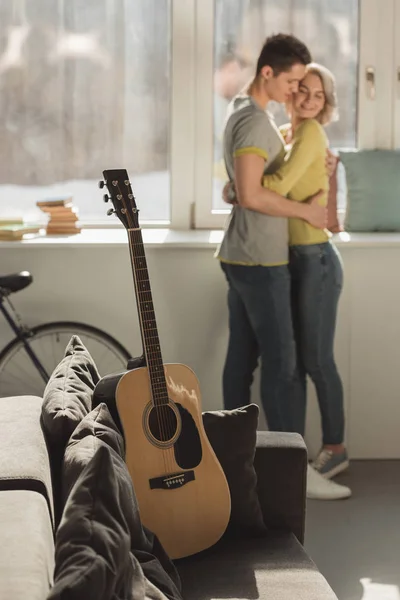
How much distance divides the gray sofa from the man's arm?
1.22 m

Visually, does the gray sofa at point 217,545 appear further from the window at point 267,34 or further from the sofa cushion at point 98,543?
the window at point 267,34

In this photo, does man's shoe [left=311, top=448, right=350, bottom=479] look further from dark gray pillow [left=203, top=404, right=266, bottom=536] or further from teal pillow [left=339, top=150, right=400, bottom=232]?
dark gray pillow [left=203, top=404, right=266, bottom=536]

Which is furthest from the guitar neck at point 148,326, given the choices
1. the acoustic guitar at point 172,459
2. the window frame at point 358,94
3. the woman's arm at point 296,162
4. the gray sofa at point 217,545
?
the window frame at point 358,94

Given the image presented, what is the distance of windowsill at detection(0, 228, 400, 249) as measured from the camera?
4.21 metres

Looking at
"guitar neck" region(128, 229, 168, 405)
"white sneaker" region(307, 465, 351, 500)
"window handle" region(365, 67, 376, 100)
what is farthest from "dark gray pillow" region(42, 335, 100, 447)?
"window handle" region(365, 67, 376, 100)

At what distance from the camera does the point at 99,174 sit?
458 centimetres

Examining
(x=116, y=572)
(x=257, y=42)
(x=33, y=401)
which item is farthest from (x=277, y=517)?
(x=257, y=42)

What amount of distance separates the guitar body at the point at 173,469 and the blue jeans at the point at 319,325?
1394mm

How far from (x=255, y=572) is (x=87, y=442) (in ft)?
1.69

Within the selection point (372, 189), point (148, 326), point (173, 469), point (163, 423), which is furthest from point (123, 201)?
point (372, 189)

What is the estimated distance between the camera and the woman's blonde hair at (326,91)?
3.82m

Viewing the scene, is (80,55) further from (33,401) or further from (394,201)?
(33,401)

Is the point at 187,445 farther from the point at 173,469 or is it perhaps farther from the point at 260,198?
the point at 260,198

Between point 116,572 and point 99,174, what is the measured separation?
3.15 m
